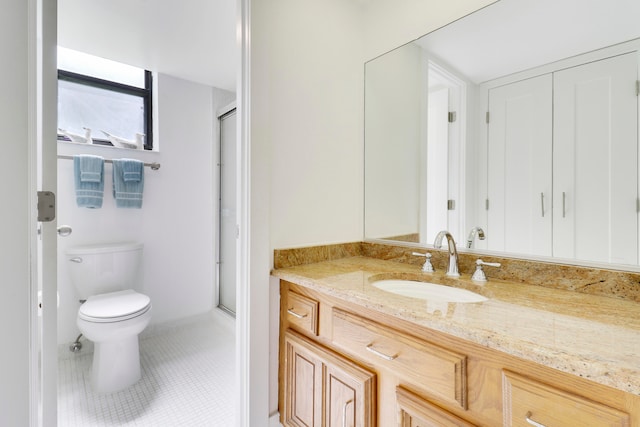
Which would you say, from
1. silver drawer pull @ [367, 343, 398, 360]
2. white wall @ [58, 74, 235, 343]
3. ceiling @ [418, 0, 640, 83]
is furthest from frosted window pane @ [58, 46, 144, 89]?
silver drawer pull @ [367, 343, 398, 360]

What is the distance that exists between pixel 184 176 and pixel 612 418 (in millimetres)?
2647

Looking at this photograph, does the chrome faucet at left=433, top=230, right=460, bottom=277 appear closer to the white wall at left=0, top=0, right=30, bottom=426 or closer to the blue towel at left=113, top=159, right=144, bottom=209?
the white wall at left=0, top=0, right=30, bottom=426

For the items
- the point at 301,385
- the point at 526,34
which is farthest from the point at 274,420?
the point at 526,34

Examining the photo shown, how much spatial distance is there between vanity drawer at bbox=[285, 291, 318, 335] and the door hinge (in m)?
0.83

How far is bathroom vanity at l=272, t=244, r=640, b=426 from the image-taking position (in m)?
0.55

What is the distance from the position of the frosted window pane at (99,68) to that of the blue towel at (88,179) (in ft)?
2.31

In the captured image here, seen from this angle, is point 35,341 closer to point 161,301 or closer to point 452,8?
point 161,301

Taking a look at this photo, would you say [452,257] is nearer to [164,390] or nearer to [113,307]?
[164,390]

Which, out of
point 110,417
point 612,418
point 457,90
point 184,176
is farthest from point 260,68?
point 110,417

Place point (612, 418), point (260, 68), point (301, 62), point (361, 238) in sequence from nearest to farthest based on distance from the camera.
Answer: point (612, 418)
point (260, 68)
point (301, 62)
point (361, 238)

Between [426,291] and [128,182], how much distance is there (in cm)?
211

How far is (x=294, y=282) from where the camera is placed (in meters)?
1.18

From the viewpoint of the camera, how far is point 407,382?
84cm

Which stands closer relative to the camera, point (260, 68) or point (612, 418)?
point (612, 418)
